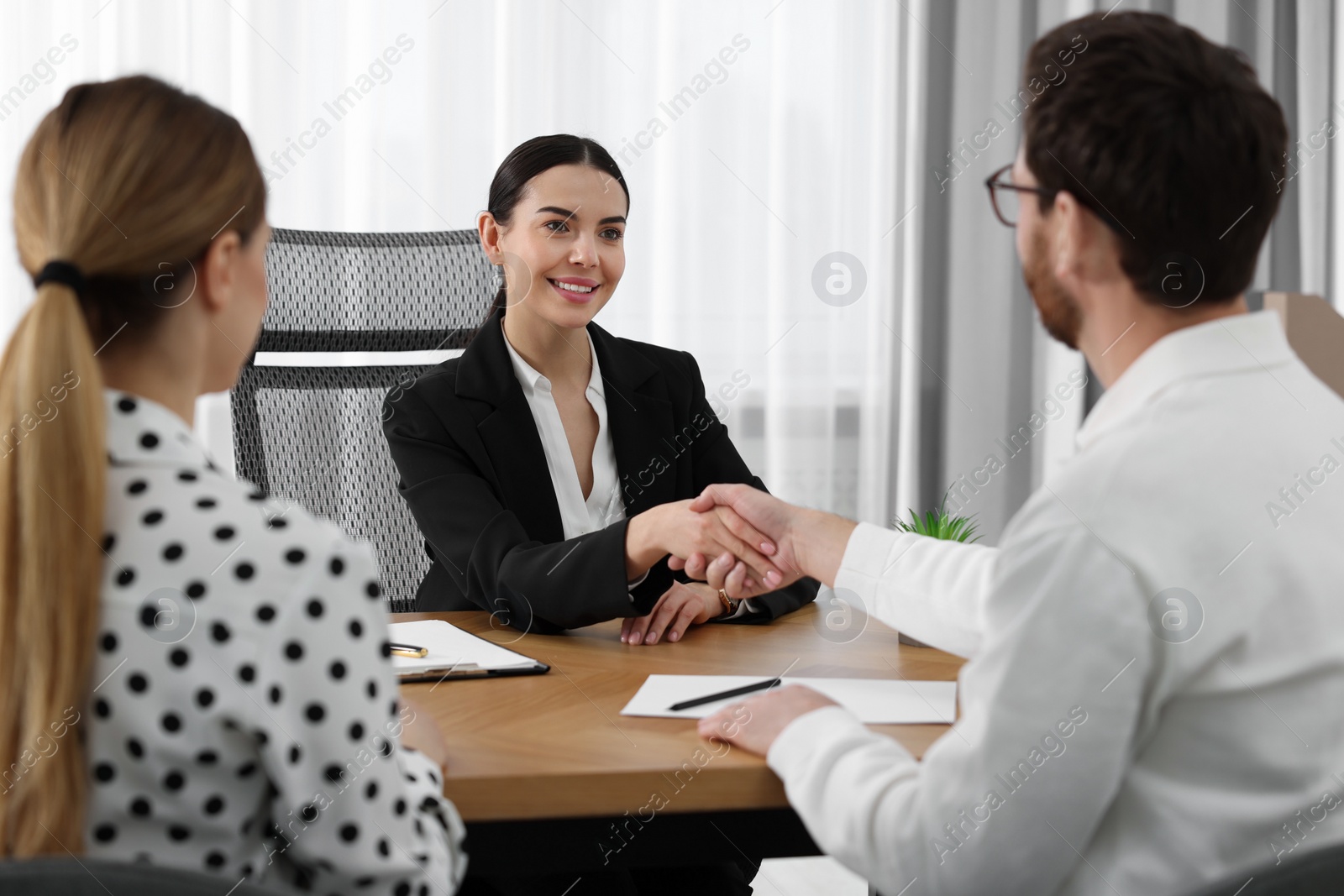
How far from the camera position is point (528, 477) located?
1.80 meters

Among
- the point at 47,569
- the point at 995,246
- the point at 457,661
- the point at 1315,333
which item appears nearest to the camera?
the point at 47,569

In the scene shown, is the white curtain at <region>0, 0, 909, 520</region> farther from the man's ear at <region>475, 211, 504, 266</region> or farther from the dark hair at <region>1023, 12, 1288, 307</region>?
the dark hair at <region>1023, 12, 1288, 307</region>

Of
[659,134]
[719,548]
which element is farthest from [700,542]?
[659,134]

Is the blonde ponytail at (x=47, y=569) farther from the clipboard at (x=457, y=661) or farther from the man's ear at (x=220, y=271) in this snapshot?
the clipboard at (x=457, y=661)

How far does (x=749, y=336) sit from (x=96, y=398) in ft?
8.07

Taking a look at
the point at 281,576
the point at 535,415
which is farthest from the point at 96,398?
the point at 535,415

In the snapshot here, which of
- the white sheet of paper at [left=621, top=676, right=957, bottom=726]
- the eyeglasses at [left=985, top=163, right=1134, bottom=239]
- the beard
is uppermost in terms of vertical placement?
the eyeglasses at [left=985, top=163, right=1134, bottom=239]

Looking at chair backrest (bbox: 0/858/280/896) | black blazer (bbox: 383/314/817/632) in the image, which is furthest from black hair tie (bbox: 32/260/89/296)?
black blazer (bbox: 383/314/817/632)

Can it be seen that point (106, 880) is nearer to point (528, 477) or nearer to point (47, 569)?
point (47, 569)

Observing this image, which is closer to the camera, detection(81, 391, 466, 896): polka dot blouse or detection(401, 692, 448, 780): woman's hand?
detection(81, 391, 466, 896): polka dot blouse

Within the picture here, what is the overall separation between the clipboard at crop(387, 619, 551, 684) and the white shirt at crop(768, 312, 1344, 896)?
52 cm

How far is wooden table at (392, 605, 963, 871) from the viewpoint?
914 mm

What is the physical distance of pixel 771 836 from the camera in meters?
1.00

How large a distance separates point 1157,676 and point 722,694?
0.47m
